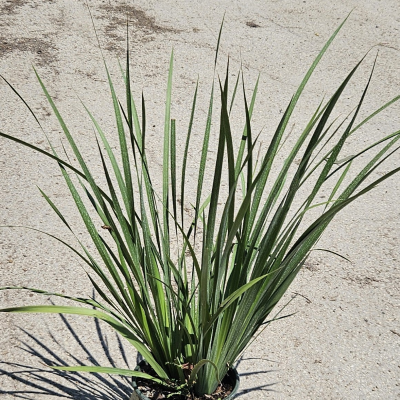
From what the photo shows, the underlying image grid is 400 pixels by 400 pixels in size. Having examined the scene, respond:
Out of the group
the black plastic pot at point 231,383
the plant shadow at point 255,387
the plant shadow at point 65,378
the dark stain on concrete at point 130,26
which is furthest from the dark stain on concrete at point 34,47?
the black plastic pot at point 231,383

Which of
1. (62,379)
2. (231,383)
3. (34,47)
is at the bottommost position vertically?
(62,379)

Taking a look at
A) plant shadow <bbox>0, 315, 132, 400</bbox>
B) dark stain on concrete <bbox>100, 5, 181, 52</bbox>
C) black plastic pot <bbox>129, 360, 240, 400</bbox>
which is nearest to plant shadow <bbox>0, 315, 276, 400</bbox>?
plant shadow <bbox>0, 315, 132, 400</bbox>

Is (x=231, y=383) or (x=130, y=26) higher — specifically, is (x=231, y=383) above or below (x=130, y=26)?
above

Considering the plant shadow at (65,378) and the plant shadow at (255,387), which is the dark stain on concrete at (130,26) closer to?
the plant shadow at (65,378)

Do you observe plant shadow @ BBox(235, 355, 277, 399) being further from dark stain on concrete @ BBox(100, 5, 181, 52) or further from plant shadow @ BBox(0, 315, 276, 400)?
dark stain on concrete @ BBox(100, 5, 181, 52)

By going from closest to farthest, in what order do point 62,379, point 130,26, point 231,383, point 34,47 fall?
point 231,383 < point 62,379 < point 34,47 < point 130,26

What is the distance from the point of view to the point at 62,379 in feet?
6.40

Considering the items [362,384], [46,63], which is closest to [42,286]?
[362,384]

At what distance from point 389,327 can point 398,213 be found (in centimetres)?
85

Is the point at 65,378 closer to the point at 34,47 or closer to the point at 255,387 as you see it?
the point at 255,387

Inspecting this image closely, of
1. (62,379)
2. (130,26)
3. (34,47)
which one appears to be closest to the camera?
(62,379)

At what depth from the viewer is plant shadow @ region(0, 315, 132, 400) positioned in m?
1.89

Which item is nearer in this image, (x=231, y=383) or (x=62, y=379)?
(x=231, y=383)

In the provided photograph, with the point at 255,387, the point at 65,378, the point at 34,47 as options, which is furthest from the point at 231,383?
the point at 34,47
